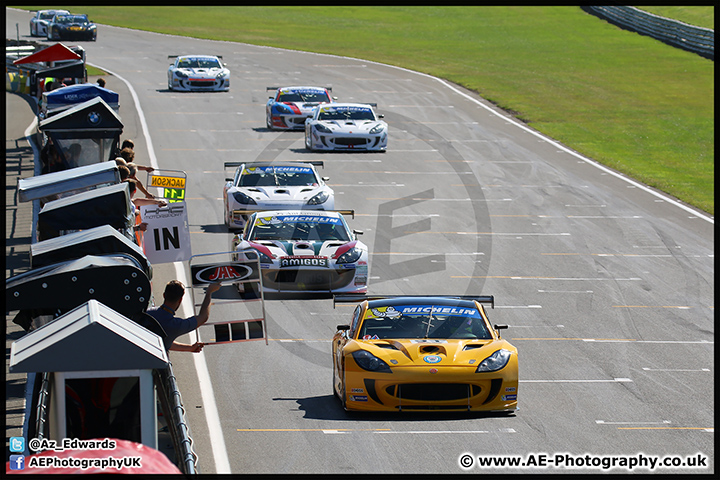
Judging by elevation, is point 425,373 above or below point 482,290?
above

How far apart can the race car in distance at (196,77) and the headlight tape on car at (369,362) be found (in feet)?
106

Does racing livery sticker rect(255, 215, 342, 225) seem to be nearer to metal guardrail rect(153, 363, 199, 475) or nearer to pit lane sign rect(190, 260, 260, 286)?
pit lane sign rect(190, 260, 260, 286)

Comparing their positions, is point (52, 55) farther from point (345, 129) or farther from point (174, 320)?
point (174, 320)

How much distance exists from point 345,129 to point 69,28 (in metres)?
34.9

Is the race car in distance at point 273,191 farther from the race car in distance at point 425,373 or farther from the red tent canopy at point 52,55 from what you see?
the race car in distance at point 425,373

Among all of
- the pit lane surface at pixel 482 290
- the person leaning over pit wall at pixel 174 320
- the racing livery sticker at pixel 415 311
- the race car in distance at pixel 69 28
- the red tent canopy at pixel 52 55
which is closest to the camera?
the person leaning over pit wall at pixel 174 320

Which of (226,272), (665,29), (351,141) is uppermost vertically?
(665,29)

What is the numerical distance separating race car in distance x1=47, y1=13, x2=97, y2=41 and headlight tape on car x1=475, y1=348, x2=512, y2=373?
5248 cm

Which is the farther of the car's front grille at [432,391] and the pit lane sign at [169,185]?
the pit lane sign at [169,185]

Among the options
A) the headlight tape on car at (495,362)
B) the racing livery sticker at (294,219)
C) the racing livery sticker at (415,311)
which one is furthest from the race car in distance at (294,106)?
the headlight tape on car at (495,362)

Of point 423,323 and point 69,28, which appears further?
point 69,28

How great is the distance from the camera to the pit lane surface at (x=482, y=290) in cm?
971

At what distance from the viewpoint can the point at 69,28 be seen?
58.5m

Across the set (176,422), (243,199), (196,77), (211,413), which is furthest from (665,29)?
(176,422)
